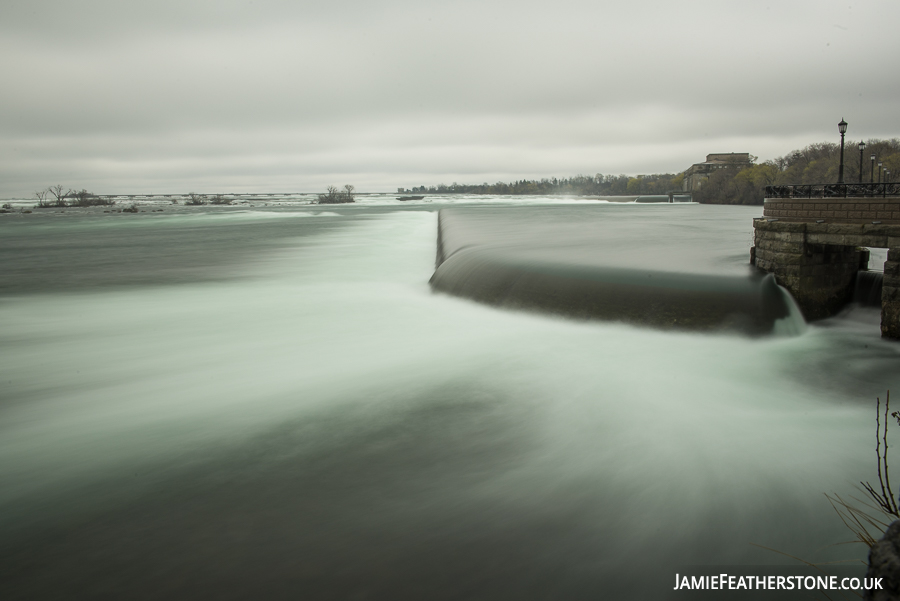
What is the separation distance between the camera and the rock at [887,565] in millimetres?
2035

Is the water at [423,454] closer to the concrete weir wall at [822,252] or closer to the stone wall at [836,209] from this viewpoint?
the concrete weir wall at [822,252]

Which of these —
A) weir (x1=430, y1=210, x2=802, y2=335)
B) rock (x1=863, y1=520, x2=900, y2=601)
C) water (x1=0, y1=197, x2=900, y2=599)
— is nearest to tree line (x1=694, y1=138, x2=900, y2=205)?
weir (x1=430, y1=210, x2=802, y2=335)

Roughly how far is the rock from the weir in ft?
24.0

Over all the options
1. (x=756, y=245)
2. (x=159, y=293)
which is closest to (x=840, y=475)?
(x=756, y=245)

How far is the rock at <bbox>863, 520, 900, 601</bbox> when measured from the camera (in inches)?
80.1

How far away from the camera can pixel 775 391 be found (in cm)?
690

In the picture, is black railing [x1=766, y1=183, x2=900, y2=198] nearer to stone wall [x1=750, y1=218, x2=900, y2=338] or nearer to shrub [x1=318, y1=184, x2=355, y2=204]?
stone wall [x1=750, y1=218, x2=900, y2=338]

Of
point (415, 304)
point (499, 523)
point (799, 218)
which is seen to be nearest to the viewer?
point (499, 523)

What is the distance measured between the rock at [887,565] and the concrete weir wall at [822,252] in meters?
8.48

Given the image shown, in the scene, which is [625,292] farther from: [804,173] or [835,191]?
[804,173]

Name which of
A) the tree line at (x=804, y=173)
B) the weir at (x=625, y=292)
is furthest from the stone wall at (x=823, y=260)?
the tree line at (x=804, y=173)

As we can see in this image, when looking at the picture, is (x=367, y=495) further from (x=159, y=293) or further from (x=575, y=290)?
(x=159, y=293)

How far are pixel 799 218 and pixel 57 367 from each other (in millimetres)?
13543

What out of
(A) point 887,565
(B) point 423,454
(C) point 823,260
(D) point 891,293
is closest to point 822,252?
(C) point 823,260
